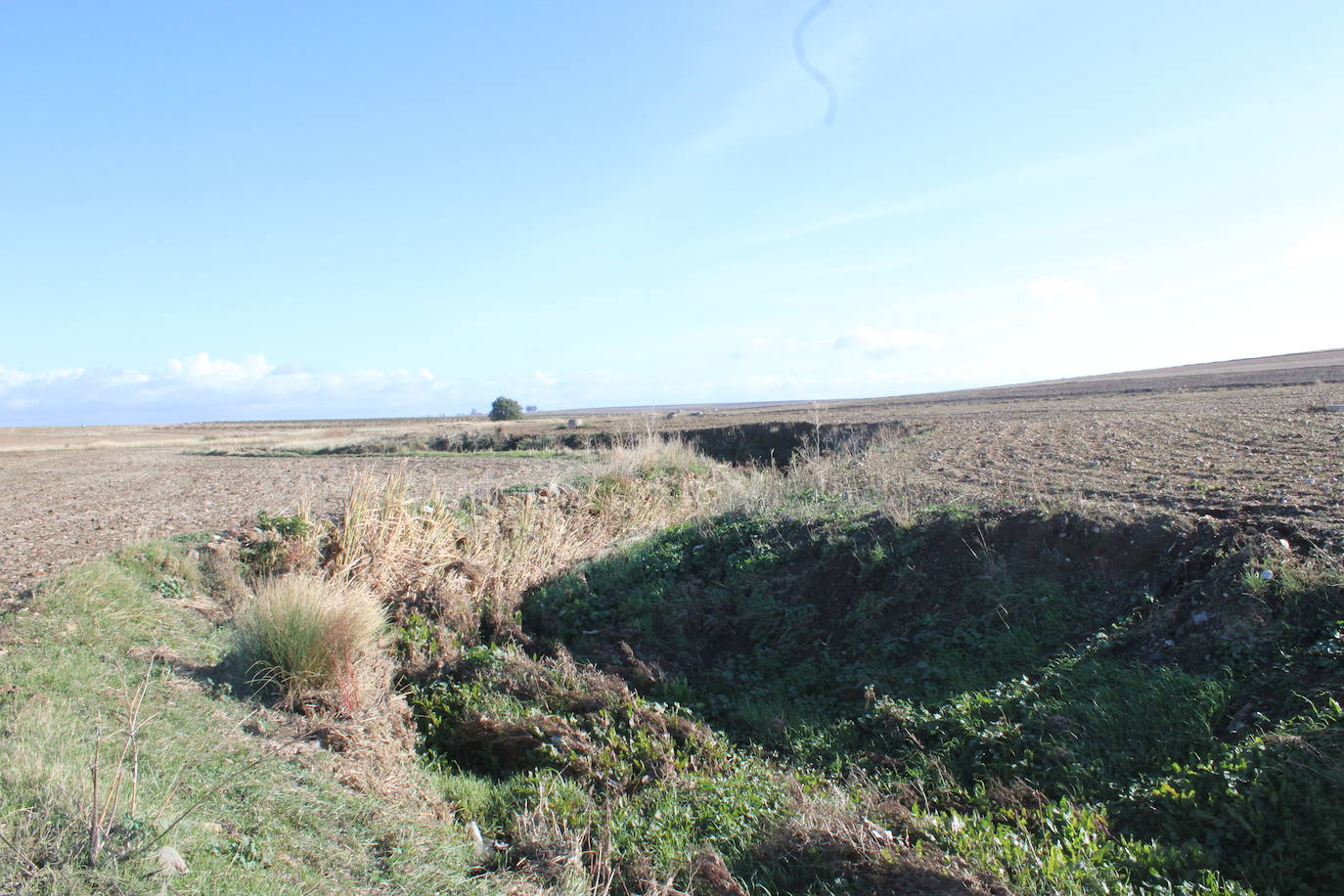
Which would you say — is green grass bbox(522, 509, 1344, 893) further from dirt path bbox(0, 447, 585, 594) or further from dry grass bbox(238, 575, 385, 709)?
dirt path bbox(0, 447, 585, 594)

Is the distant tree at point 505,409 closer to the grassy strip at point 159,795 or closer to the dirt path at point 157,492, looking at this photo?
the dirt path at point 157,492

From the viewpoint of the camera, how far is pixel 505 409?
55.4m

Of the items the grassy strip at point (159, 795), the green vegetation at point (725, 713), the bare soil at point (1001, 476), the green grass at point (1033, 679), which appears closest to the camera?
the grassy strip at point (159, 795)

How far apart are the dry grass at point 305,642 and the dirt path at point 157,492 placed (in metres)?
2.71

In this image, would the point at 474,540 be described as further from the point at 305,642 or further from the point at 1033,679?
the point at 1033,679

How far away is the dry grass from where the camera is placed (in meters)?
5.95

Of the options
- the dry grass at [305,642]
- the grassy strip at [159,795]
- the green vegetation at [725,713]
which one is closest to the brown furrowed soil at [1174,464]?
the green vegetation at [725,713]

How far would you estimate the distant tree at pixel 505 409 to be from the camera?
55.2 m

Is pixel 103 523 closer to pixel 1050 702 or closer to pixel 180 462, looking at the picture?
pixel 1050 702

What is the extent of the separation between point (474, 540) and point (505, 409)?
46.9m

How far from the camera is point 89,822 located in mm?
3176

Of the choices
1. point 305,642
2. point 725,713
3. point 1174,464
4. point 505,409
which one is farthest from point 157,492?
point 505,409

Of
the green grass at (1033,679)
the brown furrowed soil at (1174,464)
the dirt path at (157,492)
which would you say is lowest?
the green grass at (1033,679)

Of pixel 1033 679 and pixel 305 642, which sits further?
pixel 305 642
